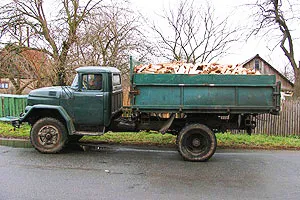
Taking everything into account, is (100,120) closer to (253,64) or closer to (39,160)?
(39,160)

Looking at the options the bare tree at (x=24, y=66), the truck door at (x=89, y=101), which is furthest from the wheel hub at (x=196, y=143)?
the bare tree at (x=24, y=66)

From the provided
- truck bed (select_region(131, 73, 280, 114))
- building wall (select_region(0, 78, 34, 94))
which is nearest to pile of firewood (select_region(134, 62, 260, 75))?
truck bed (select_region(131, 73, 280, 114))

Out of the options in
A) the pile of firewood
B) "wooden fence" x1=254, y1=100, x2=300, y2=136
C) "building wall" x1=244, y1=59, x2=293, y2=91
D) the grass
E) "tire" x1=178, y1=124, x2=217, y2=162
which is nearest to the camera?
"tire" x1=178, y1=124, x2=217, y2=162

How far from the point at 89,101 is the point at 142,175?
2.59 metres

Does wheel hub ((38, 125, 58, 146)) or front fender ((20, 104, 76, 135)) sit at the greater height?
front fender ((20, 104, 76, 135))

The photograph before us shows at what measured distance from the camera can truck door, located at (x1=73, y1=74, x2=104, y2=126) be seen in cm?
761

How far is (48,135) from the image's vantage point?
25.2 ft

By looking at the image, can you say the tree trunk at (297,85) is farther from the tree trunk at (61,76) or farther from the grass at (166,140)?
the tree trunk at (61,76)

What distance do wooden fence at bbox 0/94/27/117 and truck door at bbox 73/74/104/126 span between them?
5.06 meters

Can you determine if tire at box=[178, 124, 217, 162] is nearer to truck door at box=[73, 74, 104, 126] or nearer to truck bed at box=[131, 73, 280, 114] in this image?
truck bed at box=[131, 73, 280, 114]

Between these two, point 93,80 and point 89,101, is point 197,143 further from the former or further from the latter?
point 93,80

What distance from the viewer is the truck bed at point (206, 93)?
23.0 feet

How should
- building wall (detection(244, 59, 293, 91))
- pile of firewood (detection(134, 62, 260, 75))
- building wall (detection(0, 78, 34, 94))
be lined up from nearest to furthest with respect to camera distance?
pile of firewood (detection(134, 62, 260, 75)) < building wall (detection(0, 78, 34, 94)) < building wall (detection(244, 59, 293, 91))

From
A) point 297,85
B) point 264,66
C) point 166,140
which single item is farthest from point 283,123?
point 264,66
